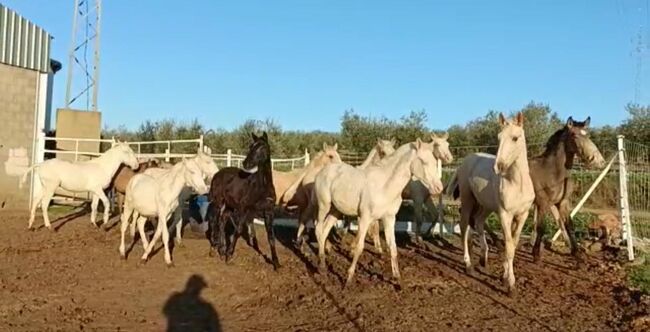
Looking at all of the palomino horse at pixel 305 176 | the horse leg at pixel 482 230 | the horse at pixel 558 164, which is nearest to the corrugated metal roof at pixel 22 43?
the palomino horse at pixel 305 176

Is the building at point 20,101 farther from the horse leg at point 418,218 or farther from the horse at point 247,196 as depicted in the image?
the horse leg at point 418,218

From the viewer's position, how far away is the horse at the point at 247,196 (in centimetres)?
1003

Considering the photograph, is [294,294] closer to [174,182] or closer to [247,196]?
[247,196]

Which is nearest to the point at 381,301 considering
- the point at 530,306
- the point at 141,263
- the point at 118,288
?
the point at 530,306

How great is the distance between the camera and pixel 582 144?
9.76 metres

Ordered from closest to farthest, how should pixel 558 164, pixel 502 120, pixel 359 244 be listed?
pixel 502 120
pixel 359 244
pixel 558 164

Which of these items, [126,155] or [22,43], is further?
[22,43]

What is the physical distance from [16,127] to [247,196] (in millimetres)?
12124

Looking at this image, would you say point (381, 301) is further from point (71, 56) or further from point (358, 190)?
point (71, 56)

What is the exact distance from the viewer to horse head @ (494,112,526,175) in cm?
764

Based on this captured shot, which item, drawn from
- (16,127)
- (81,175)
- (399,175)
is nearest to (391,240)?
(399,175)

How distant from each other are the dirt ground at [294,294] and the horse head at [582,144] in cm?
164

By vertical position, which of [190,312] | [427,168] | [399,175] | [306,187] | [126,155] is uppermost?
[126,155]

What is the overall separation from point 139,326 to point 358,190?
3.45 meters
